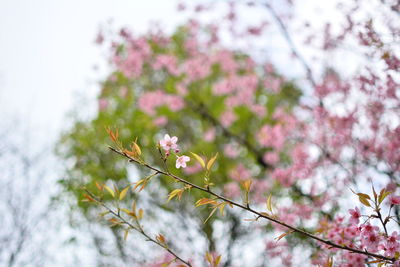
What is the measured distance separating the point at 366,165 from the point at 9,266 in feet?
21.3

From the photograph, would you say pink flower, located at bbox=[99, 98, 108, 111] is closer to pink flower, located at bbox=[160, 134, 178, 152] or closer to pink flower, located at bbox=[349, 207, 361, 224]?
pink flower, located at bbox=[160, 134, 178, 152]

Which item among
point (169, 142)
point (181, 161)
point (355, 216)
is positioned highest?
point (169, 142)

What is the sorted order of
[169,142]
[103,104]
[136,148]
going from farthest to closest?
[103,104], [169,142], [136,148]

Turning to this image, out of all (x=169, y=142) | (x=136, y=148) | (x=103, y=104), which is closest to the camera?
(x=136, y=148)

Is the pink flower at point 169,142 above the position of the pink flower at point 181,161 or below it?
above

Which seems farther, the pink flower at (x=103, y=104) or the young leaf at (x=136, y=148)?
the pink flower at (x=103, y=104)

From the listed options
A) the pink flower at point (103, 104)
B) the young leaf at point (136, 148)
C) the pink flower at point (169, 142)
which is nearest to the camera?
the young leaf at point (136, 148)

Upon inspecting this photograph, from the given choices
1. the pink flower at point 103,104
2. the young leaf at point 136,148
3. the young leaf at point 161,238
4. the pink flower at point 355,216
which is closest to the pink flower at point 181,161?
the young leaf at point 136,148

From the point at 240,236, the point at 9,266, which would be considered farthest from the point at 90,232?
the point at 240,236

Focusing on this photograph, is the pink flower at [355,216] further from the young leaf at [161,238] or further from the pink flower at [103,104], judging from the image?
the pink flower at [103,104]

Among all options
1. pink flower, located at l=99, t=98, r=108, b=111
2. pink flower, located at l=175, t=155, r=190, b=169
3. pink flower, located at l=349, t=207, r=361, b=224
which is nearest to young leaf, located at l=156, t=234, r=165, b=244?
pink flower, located at l=175, t=155, r=190, b=169

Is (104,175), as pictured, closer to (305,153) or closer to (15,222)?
(15,222)

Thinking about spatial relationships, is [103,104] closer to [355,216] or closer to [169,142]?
[169,142]

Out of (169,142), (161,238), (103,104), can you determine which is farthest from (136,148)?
(103,104)
